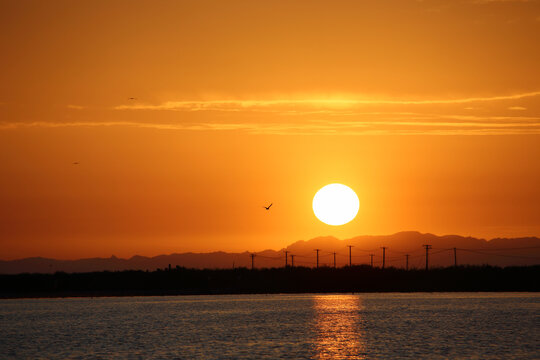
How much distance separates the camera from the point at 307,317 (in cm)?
12125

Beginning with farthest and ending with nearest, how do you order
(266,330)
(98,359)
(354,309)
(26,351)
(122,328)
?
1. (354,309)
2. (122,328)
3. (266,330)
4. (26,351)
5. (98,359)

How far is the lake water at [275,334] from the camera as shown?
71.6 m

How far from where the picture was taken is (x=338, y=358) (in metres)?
68.8

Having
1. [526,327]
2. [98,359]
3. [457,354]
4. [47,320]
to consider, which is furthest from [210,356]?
[47,320]

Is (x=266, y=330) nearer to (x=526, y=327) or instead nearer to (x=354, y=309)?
(x=526, y=327)

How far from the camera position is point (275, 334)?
89.3 metres

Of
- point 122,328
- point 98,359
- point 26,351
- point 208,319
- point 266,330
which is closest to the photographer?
point 98,359

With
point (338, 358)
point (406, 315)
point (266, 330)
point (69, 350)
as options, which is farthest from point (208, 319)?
point (338, 358)

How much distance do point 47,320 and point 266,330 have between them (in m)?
40.8

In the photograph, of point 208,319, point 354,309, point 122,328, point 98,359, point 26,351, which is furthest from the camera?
point 354,309

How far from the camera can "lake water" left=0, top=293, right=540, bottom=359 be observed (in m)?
71.6

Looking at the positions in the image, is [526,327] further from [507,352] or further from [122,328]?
[122,328]

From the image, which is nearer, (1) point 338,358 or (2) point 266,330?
(1) point 338,358

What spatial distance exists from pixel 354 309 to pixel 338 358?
77188 millimetres
